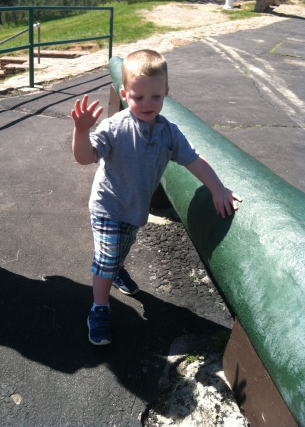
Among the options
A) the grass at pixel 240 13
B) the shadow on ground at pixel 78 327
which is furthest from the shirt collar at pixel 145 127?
the grass at pixel 240 13

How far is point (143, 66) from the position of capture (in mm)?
1844

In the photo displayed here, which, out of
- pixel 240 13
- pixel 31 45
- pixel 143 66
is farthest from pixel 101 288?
pixel 240 13

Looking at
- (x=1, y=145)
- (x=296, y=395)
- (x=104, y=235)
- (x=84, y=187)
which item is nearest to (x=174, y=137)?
(x=104, y=235)

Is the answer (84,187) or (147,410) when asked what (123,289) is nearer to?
(147,410)

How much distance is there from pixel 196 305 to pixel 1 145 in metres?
2.90

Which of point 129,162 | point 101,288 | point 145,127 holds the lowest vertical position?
point 101,288

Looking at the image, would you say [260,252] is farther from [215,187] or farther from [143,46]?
[143,46]

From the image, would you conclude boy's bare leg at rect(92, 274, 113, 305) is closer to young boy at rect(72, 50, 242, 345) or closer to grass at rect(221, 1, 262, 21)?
young boy at rect(72, 50, 242, 345)

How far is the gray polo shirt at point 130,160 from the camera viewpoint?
1.99m

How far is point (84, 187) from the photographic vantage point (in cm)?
384

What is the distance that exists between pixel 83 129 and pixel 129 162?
29 cm

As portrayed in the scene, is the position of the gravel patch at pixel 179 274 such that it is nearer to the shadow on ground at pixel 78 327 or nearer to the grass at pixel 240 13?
the shadow on ground at pixel 78 327

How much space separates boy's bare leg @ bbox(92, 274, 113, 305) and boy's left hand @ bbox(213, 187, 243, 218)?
0.64m

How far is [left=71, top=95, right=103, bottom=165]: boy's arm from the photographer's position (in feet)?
5.82
